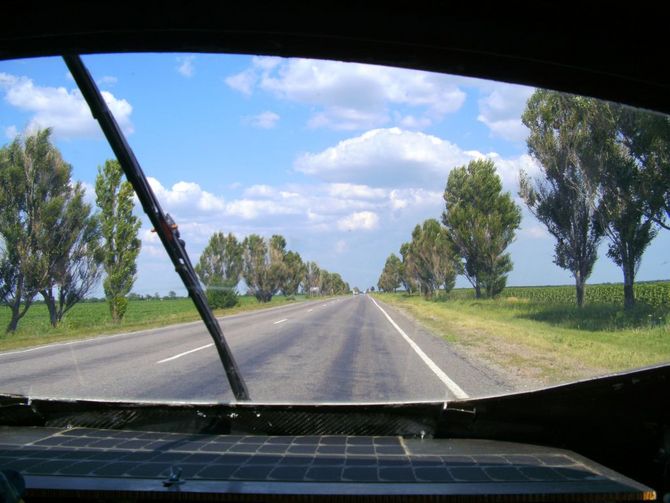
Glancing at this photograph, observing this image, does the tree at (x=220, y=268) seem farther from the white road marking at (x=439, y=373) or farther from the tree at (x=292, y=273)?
the white road marking at (x=439, y=373)

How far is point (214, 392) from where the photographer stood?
5.00 m

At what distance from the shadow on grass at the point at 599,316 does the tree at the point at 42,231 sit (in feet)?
12.8

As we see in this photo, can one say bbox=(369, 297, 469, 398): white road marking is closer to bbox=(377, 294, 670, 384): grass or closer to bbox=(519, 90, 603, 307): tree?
bbox=(377, 294, 670, 384): grass

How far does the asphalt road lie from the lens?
16.9 ft

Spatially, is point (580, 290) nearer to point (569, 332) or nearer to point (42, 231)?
point (569, 332)

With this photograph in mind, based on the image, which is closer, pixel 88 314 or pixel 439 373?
pixel 88 314

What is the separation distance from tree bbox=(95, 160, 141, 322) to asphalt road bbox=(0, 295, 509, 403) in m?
0.79

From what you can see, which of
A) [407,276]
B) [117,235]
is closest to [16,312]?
[117,235]

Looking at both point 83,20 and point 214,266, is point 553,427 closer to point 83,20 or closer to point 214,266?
point 214,266

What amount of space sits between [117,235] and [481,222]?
3166 mm

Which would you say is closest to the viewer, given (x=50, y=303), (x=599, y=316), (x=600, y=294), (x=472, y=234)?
(x=600, y=294)

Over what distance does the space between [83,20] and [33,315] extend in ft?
11.1

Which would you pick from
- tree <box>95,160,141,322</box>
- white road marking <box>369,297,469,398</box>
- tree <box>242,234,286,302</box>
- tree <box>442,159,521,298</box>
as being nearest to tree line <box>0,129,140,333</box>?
tree <box>95,160,141,322</box>

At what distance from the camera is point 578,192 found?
4270 millimetres
